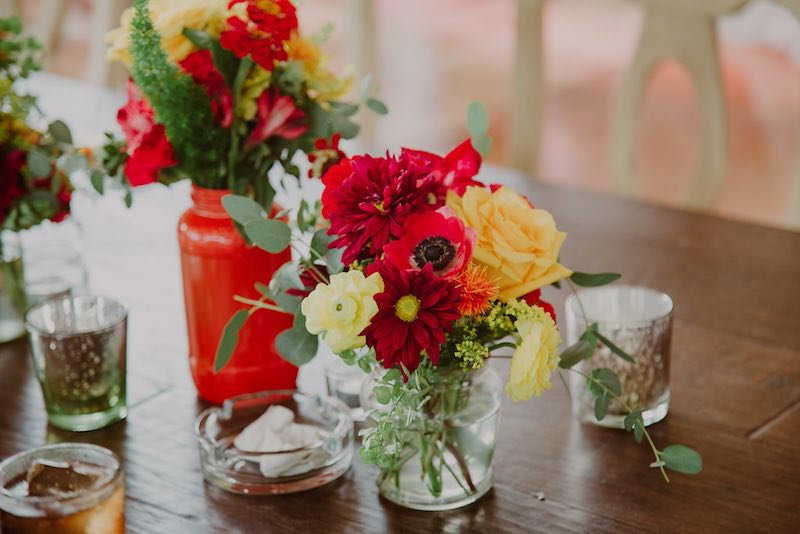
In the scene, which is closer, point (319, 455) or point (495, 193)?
point (495, 193)

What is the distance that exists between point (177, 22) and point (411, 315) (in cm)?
37

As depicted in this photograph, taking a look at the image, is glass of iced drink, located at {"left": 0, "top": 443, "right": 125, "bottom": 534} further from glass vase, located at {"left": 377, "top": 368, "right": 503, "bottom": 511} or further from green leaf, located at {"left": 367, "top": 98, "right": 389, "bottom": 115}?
green leaf, located at {"left": 367, "top": 98, "right": 389, "bottom": 115}

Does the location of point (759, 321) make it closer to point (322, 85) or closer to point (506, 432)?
point (506, 432)

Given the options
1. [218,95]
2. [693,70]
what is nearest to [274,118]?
[218,95]

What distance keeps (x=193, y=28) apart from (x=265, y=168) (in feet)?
0.45

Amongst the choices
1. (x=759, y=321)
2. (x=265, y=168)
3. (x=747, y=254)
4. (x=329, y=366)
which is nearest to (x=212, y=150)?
(x=265, y=168)

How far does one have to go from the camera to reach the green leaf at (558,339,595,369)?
0.91 meters

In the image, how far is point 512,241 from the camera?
819 millimetres

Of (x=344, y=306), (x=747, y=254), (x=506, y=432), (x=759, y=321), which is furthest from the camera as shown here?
(x=747, y=254)

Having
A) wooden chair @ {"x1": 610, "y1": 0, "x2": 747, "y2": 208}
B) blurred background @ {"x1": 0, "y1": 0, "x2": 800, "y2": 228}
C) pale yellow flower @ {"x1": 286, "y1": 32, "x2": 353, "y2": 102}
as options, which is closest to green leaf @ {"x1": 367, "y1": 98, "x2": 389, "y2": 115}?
pale yellow flower @ {"x1": 286, "y1": 32, "x2": 353, "y2": 102}

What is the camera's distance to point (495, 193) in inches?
33.4

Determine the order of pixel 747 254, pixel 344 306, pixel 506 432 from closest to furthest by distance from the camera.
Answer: pixel 344 306
pixel 506 432
pixel 747 254

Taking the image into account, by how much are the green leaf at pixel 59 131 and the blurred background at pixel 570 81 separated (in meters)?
1.10

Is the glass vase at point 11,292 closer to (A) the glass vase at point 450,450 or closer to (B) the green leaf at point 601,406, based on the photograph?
(A) the glass vase at point 450,450
